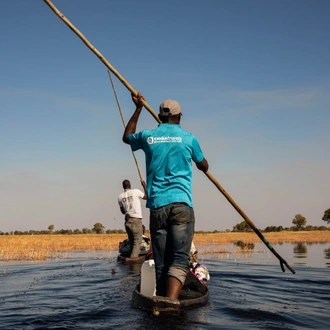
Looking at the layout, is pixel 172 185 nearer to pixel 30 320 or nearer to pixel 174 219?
pixel 174 219

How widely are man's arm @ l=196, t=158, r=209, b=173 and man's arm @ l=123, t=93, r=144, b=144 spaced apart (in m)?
1.03

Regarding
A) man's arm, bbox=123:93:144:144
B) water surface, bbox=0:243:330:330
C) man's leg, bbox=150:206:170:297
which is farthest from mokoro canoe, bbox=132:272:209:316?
man's arm, bbox=123:93:144:144

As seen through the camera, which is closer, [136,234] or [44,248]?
[136,234]

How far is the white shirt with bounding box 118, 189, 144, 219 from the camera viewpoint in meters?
13.7

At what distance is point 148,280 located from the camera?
A: 5.92 metres

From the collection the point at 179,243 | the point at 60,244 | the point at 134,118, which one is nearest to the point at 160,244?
the point at 179,243

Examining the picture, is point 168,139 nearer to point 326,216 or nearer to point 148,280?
point 148,280

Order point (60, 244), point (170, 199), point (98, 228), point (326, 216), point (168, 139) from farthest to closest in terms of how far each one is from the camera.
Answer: point (98, 228) → point (326, 216) → point (60, 244) → point (168, 139) → point (170, 199)

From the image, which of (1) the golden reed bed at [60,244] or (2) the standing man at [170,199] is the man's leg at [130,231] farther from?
(2) the standing man at [170,199]

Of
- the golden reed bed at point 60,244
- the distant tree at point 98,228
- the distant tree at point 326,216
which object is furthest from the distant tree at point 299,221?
the golden reed bed at point 60,244

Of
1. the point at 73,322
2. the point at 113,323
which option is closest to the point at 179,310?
the point at 113,323

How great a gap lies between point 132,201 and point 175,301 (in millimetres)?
9001

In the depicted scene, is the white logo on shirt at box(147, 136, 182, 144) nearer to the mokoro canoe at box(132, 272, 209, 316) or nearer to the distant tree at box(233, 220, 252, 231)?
the mokoro canoe at box(132, 272, 209, 316)

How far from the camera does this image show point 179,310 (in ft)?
16.7
